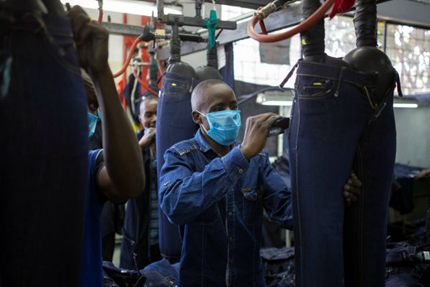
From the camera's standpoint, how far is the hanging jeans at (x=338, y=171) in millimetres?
1068

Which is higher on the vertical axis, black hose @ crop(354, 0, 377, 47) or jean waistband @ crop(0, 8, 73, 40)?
black hose @ crop(354, 0, 377, 47)

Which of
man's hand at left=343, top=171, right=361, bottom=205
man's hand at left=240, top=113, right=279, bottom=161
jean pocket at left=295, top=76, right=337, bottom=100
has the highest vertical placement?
jean pocket at left=295, top=76, right=337, bottom=100

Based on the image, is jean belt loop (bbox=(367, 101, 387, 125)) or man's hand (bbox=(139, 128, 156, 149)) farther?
man's hand (bbox=(139, 128, 156, 149))

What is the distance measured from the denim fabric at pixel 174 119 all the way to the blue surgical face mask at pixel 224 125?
557 mm

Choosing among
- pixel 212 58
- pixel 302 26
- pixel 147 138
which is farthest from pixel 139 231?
pixel 302 26

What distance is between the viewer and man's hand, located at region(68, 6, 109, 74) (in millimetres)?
699

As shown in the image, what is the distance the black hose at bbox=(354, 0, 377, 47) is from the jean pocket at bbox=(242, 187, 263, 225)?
77 centimetres

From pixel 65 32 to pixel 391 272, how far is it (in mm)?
2005

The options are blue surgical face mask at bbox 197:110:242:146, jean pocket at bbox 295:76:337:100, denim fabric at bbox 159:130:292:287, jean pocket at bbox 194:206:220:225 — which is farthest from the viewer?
blue surgical face mask at bbox 197:110:242:146

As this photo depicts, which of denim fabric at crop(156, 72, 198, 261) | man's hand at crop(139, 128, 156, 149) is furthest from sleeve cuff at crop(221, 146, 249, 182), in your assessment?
man's hand at crop(139, 128, 156, 149)

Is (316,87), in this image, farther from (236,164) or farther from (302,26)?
(236,164)

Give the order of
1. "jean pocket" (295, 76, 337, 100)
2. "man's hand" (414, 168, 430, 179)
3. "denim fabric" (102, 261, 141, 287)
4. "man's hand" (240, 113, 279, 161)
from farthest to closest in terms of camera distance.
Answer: "man's hand" (414, 168, 430, 179) → "denim fabric" (102, 261, 141, 287) → "man's hand" (240, 113, 279, 161) → "jean pocket" (295, 76, 337, 100)

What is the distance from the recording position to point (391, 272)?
1.99 metres

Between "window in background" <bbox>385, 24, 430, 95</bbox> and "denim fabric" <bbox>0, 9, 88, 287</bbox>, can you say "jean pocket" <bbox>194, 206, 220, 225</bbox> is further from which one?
"window in background" <bbox>385, 24, 430, 95</bbox>
